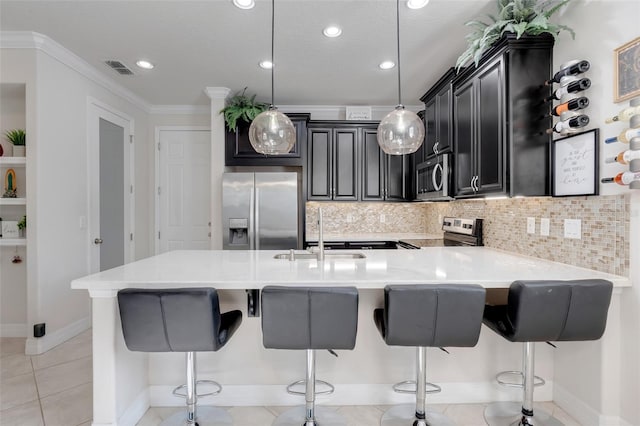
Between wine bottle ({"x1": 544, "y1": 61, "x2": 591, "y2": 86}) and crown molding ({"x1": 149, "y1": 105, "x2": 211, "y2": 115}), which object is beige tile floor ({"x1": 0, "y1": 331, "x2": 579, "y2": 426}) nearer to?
wine bottle ({"x1": 544, "y1": 61, "x2": 591, "y2": 86})

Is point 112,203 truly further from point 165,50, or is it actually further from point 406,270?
point 406,270

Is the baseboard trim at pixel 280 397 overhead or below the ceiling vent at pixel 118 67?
below

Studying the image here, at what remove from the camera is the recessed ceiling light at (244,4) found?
7.41 feet

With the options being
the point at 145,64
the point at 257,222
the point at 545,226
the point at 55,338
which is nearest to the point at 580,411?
the point at 545,226

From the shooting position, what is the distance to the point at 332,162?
420 cm

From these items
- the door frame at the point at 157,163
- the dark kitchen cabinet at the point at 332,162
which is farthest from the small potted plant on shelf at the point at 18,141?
the dark kitchen cabinet at the point at 332,162

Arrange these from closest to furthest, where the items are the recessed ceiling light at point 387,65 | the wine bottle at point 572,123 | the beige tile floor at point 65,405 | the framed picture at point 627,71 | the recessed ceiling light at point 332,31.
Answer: the framed picture at point 627,71, the wine bottle at point 572,123, the beige tile floor at point 65,405, the recessed ceiling light at point 332,31, the recessed ceiling light at point 387,65

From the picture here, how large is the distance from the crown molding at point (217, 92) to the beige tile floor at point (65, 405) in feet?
9.65

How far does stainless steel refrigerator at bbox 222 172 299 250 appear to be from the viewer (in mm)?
3760

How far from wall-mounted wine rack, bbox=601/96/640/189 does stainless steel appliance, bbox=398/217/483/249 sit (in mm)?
1500

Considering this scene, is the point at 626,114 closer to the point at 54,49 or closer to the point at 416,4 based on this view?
the point at 416,4

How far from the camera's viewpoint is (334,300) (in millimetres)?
1480

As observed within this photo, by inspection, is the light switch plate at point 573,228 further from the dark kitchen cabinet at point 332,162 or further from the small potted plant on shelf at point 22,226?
the small potted plant on shelf at point 22,226

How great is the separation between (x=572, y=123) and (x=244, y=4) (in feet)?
7.24
